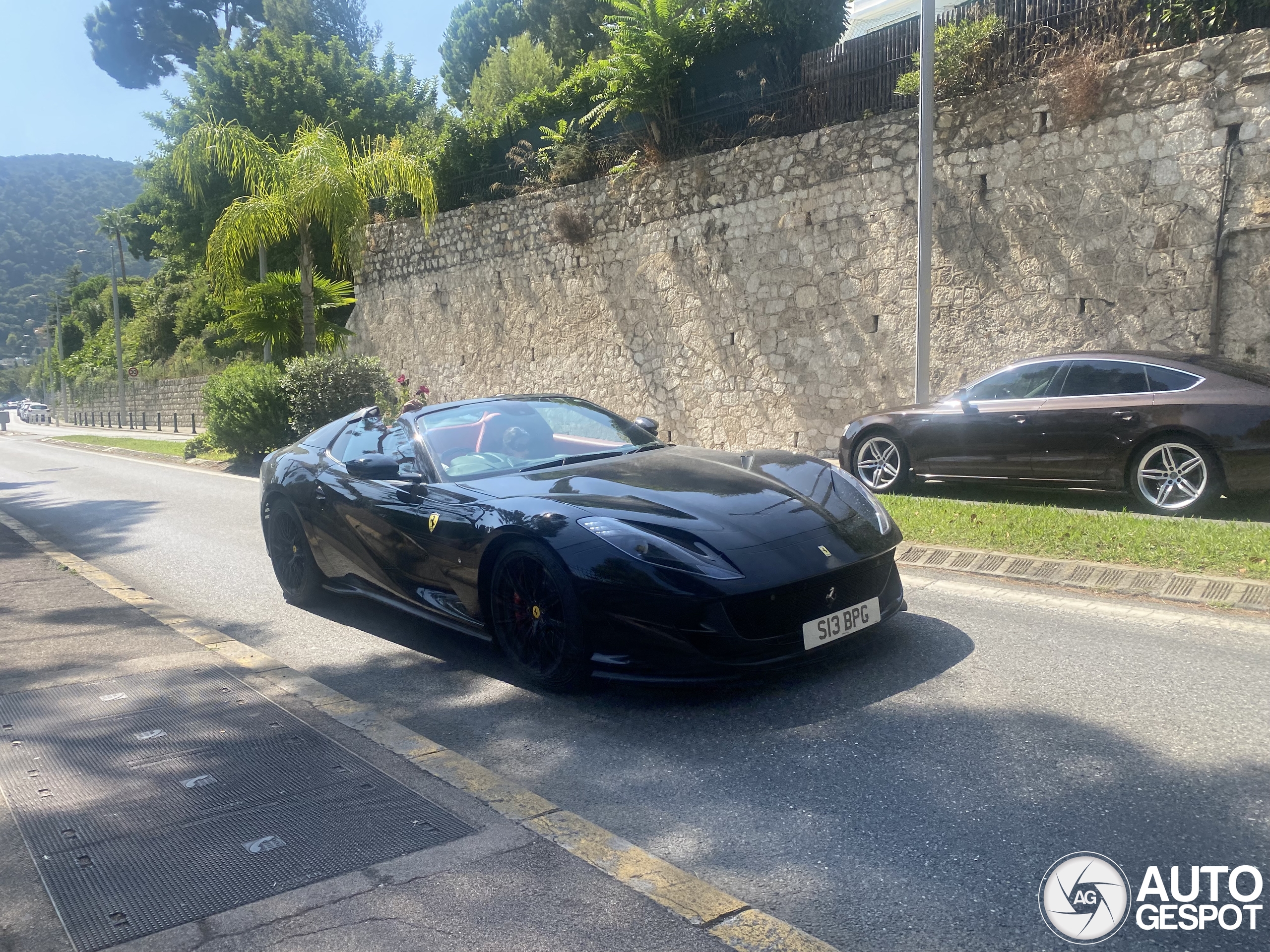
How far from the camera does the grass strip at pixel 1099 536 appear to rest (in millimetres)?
6055

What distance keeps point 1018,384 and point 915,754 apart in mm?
6673

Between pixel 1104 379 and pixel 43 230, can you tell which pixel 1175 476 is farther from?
pixel 43 230

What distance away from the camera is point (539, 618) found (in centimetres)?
445

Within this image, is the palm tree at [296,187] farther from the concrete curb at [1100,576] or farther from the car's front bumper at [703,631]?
the car's front bumper at [703,631]

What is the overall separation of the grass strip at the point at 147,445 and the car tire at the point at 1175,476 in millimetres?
16885

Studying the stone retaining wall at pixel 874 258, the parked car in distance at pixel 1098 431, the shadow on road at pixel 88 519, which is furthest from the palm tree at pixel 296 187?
the parked car in distance at pixel 1098 431

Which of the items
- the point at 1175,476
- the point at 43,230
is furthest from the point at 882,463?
the point at 43,230

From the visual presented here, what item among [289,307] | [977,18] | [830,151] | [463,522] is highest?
[977,18]

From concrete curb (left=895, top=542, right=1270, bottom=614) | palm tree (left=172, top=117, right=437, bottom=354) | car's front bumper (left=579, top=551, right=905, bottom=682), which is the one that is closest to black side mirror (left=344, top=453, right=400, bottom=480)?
car's front bumper (left=579, top=551, right=905, bottom=682)

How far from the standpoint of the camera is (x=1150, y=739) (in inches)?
140

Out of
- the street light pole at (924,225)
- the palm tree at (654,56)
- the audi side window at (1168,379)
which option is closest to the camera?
the audi side window at (1168,379)

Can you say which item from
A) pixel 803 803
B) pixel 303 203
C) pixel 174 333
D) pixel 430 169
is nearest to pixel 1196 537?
pixel 803 803

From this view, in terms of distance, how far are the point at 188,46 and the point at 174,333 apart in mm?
17529

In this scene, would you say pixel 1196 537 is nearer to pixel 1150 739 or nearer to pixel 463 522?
pixel 1150 739
